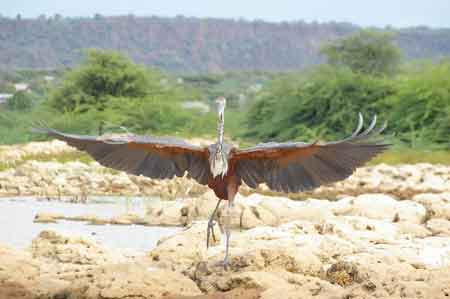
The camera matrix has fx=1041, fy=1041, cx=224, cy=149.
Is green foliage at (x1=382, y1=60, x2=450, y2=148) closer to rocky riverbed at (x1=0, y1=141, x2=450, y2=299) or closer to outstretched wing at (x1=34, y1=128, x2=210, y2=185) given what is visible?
rocky riverbed at (x1=0, y1=141, x2=450, y2=299)

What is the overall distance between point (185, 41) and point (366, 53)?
289ft

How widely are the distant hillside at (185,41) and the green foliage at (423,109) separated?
80.3m

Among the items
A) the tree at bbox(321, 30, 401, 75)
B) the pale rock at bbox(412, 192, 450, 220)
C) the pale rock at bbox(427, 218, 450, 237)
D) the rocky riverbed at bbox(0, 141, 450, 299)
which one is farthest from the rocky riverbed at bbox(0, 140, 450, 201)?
the tree at bbox(321, 30, 401, 75)

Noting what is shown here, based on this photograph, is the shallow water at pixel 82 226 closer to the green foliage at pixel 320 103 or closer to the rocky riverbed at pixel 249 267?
the rocky riverbed at pixel 249 267

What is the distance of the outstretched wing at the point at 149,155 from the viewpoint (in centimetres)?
957

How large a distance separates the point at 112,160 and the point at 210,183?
0.96m

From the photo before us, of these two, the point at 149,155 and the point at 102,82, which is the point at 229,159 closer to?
the point at 149,155

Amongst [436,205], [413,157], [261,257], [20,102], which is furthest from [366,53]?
[261,257]

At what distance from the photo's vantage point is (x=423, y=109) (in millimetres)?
30609

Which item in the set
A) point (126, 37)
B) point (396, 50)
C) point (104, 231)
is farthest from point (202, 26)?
point (104, 231)

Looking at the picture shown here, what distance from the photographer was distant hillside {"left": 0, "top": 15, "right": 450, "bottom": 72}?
113 metres

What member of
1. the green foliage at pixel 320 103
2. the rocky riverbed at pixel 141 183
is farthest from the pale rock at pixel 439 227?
the green foliage at pixel 320 103

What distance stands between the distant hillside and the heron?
326ft

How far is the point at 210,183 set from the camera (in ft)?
32.1
